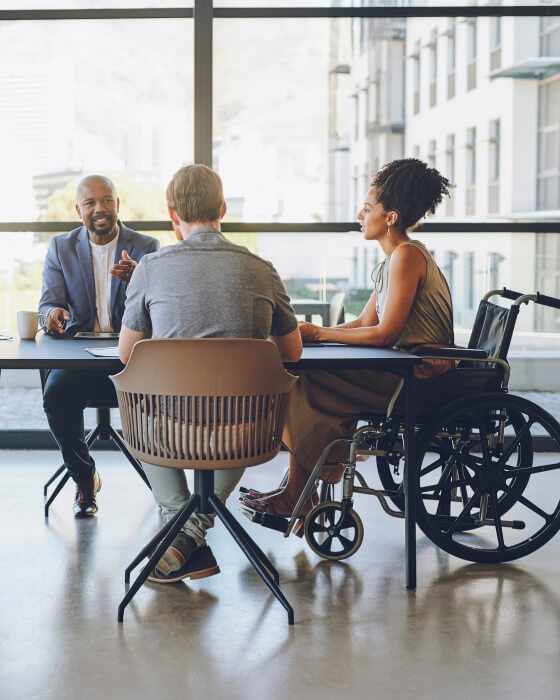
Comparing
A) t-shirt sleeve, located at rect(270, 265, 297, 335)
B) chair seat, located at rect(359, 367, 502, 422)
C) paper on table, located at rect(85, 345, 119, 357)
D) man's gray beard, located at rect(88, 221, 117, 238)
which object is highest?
man's gray beard, located at rect(88, 221, 117, 238)

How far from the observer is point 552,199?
184 inches

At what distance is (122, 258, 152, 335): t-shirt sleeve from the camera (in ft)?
7.98

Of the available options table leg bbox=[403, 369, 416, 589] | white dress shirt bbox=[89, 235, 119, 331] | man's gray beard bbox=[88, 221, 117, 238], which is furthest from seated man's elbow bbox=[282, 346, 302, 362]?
man's gray beard bbox=[88, 221, 117, 238]

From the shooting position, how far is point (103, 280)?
3.70 m

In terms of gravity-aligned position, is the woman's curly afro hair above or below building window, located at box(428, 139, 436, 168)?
below

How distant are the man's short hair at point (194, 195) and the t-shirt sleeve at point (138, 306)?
0.65 ft

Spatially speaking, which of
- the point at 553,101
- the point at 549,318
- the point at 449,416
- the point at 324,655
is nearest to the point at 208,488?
the point at 324,655

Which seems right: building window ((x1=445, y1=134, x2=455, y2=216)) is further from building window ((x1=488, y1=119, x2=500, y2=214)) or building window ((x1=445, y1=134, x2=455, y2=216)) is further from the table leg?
the table leg

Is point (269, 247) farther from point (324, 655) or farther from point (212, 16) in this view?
point (324, 655)

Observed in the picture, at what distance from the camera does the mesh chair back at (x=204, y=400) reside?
2270 millimetres

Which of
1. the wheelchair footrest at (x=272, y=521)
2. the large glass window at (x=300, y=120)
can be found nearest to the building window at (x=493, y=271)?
the large glass window at (x=300, y=120)

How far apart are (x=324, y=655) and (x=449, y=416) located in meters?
0.88

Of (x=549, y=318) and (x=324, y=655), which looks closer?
(x=324, y=655)

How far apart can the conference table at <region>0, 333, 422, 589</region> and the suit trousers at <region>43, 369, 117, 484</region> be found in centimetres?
35
